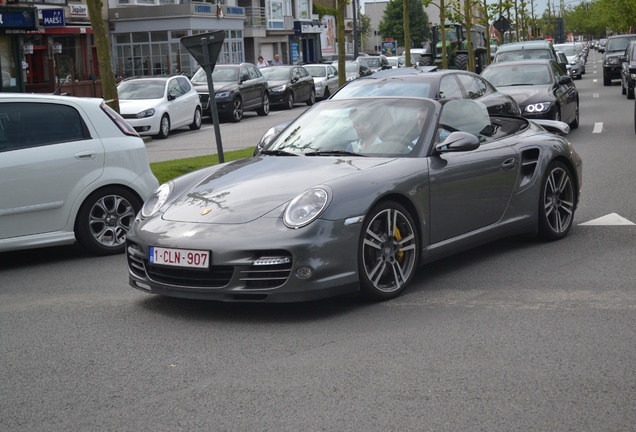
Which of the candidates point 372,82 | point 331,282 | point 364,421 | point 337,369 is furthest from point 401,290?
point 372,82

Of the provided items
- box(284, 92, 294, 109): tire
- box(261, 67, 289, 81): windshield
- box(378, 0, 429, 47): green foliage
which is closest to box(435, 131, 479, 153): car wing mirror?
box(284, 92, 294, 109): tire

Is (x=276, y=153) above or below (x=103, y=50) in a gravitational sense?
below

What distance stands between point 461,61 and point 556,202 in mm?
38749

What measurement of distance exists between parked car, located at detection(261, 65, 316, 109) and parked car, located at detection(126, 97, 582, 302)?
27834 millimetres

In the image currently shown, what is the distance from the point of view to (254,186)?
6.95 metres

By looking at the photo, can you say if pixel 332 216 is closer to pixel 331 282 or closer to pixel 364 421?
pixel 331 282

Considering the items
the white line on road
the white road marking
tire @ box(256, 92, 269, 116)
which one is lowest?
the white road marking

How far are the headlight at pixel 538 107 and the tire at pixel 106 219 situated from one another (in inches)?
419

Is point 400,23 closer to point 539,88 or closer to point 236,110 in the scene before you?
point 236,110

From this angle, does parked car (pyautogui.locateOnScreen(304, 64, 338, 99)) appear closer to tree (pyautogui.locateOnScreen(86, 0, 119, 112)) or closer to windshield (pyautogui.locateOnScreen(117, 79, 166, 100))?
windshield (pyautogui.locateOnScreen(117, 79, 166, 100))

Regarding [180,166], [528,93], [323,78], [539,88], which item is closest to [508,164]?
[180,166]

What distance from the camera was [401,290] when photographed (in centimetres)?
694

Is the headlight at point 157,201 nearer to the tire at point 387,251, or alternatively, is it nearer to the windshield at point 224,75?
the tire at point 387,251

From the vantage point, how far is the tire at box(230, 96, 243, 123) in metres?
31.0
